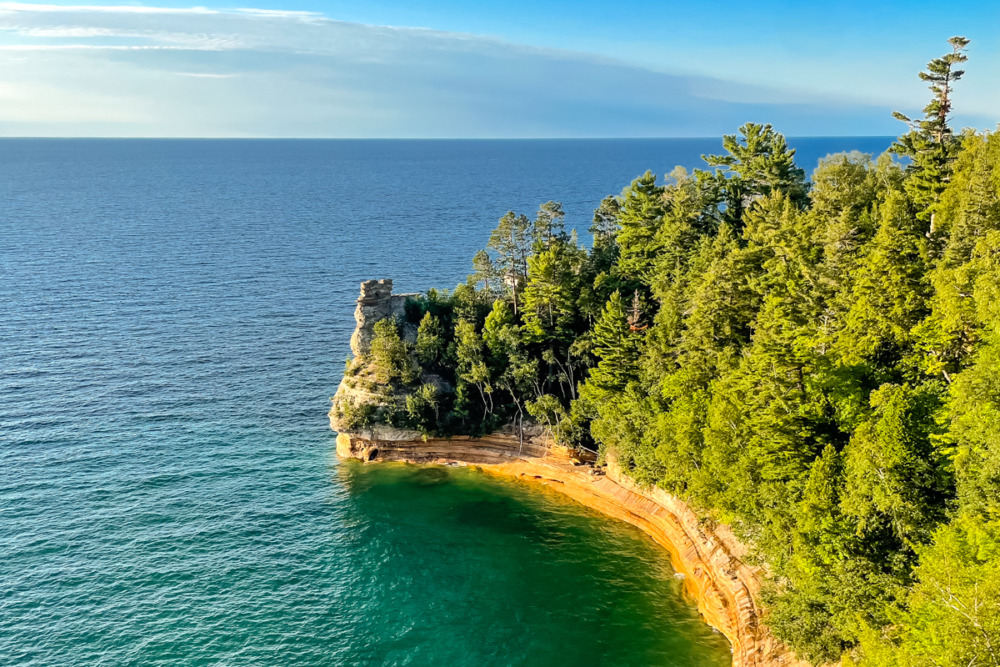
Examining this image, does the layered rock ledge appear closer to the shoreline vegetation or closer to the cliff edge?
the cliff edge

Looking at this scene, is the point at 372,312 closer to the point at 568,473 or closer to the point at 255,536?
the point at 255,536

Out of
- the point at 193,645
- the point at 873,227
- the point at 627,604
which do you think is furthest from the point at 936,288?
the point at 193,645

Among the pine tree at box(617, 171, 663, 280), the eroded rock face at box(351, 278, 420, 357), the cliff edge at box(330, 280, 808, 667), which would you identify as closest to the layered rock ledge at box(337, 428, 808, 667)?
the cliff edge at box(330, 280, 808, 667)

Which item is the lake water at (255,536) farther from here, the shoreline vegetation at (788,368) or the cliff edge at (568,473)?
the shoreline vegetation at (788,368)

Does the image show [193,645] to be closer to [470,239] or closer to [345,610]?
[345,610]

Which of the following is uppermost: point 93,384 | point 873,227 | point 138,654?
point 873,227

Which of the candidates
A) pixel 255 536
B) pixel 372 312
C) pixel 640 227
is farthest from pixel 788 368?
pixel 372 312
